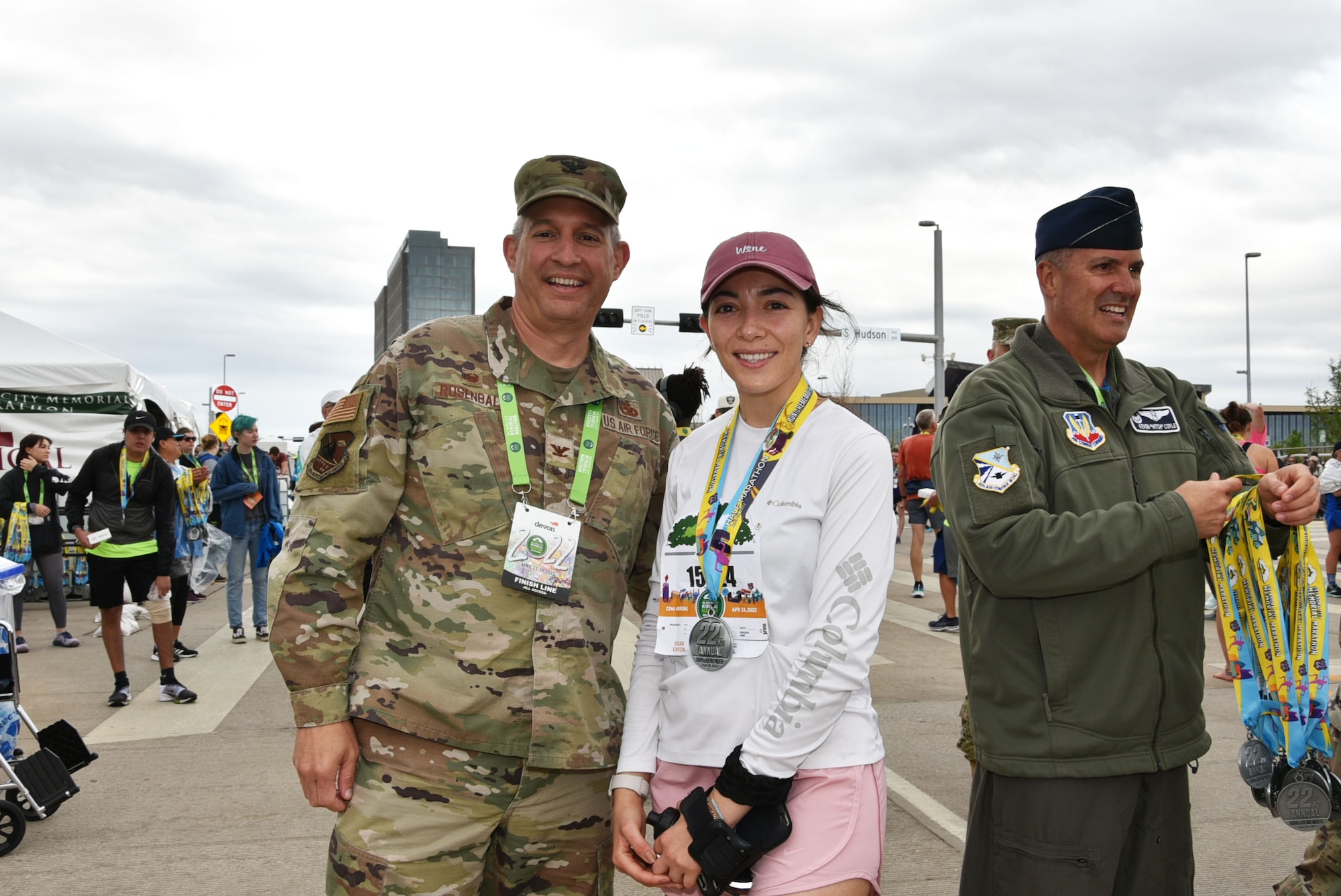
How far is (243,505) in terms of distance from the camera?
926cm

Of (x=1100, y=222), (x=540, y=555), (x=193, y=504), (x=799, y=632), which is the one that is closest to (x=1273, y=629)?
(x=1100, y=222)

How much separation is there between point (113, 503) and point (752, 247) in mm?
6409

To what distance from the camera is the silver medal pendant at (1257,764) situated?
90.7 inches

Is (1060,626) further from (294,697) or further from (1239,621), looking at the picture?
(294,697)

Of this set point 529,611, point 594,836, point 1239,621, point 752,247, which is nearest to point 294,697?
point 529,611

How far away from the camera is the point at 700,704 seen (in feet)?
6.65

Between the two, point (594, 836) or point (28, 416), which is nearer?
point (594, 836)

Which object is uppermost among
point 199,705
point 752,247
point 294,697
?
point 752,247

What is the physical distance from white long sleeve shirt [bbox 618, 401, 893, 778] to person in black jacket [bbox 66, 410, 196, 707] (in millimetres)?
5895

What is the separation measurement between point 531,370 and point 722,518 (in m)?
0.70

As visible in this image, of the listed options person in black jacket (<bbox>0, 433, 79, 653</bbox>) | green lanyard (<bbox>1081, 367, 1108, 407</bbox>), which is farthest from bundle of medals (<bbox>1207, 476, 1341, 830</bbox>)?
person in black jacket (<bbox>0, 433, 79, 653</bbox>)

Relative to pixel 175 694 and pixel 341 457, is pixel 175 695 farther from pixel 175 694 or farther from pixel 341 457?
pixel 341 457

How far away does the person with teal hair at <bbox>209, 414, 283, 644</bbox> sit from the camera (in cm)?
920

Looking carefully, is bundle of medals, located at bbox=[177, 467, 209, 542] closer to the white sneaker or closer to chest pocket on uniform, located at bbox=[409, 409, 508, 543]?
the white sneaker
